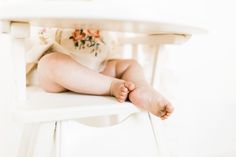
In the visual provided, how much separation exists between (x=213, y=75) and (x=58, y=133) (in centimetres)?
76

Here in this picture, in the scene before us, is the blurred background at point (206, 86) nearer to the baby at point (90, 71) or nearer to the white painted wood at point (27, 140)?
the baby at point (90, 71)

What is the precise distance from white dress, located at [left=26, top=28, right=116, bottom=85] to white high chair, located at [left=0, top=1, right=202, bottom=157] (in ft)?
0.33

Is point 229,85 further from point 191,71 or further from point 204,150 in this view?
point 204,150

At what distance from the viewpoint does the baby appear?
1.99 ft

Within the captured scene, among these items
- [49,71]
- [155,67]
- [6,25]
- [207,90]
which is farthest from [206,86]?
[6,25]

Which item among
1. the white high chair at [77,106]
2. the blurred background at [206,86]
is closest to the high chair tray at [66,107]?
the white high chair at [77,106]

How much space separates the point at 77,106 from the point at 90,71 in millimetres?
114

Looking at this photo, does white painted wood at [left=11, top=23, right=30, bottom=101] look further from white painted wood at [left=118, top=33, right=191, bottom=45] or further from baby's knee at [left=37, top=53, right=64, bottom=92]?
white painted wood at [left=118, top=33, right=191, bottom=45]

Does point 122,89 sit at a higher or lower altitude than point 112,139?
higher

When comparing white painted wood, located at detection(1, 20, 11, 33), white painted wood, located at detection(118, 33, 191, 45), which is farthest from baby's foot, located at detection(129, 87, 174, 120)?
white painted wood, located at detection(1, 20, 11, 33)

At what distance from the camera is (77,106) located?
56 centimetres

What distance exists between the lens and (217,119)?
1.15 meters

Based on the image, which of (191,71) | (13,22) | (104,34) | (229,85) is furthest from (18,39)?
(229,85)

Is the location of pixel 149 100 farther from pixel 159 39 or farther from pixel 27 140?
pixel 27 140
